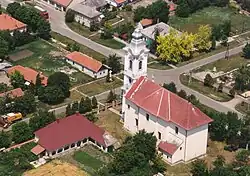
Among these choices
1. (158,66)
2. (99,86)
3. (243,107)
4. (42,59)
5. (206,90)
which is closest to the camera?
(243,107)

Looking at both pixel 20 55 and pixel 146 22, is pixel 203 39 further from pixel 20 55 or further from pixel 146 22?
pixel 20 55

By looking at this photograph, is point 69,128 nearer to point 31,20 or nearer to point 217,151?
point 217,151

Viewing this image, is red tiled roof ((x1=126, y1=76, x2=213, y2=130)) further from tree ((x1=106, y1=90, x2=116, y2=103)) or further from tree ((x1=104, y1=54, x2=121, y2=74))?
tree ((x1=104, y1=54, x2=121, y2=74))

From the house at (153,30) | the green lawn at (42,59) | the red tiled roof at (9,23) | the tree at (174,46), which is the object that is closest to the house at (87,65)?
the green lawn at (42,59)

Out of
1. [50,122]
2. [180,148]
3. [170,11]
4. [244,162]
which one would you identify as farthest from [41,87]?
[170,11]

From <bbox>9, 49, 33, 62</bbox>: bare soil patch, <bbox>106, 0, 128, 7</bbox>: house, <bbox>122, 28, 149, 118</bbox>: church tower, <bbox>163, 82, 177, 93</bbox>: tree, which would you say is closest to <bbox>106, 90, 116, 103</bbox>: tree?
<bbox>122, 28, 149, 118</bbox>: church tower

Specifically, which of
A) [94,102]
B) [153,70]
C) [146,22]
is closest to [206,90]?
[153,70]

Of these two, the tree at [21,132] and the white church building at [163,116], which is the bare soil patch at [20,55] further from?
the white church building at [163,116]
